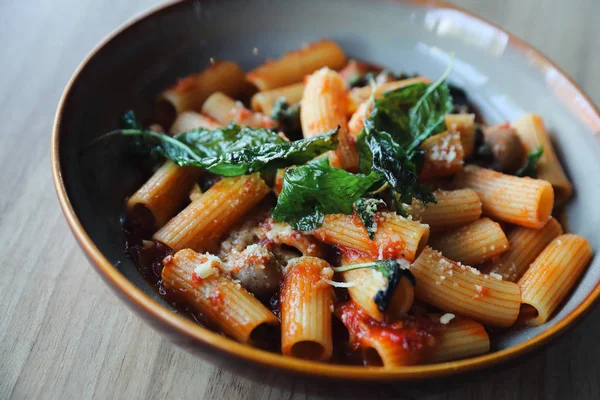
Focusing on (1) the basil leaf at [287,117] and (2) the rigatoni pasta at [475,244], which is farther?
(1) the basil leaf at [287,117]

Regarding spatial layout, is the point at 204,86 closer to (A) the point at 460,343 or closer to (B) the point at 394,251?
(B) the point at 394,251

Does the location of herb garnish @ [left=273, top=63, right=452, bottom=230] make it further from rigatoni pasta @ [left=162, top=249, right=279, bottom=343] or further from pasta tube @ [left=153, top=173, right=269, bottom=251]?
rigatoni pasta @ [left=162, top=249, right=279, bottom=343]

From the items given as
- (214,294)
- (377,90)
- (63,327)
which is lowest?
(63,327)

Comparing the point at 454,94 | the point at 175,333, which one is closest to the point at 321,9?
the point at 454,94

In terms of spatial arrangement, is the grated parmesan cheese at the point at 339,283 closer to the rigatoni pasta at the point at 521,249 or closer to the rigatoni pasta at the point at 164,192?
the rigatoni pasta at the point at 521,249

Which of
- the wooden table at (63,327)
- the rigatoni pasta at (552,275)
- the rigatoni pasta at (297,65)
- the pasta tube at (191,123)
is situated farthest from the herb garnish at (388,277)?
the rigatoni pasta at (297,65)

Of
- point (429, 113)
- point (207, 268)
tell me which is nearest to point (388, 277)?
point (207, 268)
